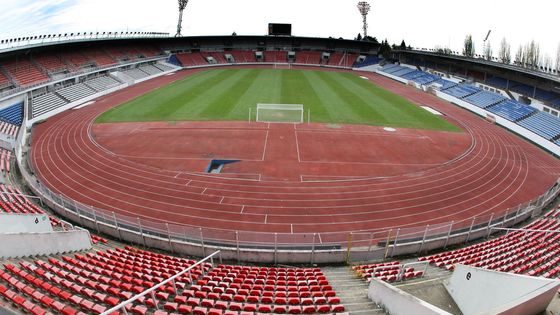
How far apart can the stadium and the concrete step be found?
0.27 ft

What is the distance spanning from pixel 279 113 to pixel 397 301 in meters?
27.1

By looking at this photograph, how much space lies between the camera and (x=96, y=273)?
382 inches

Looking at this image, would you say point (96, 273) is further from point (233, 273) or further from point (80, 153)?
point (80, 153)

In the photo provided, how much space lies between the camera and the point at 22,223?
11.9 m

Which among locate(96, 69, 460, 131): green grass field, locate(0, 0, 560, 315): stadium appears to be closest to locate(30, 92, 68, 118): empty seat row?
locate(0, 0, 560, 315): stadium

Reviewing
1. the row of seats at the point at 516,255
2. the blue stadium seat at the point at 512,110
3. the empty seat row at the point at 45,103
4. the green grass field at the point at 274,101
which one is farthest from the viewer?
the blue stadium seat at the point at 512,110

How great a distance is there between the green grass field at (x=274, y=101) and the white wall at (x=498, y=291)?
24487mm

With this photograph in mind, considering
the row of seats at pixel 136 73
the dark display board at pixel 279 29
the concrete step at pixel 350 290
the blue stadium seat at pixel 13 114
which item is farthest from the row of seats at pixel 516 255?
the dark display board at pixel 279 29

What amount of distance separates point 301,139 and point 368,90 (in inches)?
955

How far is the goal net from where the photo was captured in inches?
1256

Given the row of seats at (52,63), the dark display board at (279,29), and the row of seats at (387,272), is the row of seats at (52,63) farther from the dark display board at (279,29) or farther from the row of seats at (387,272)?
the row of seats at (387,272)

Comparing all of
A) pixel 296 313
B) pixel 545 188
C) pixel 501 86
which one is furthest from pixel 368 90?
pixel 296 313

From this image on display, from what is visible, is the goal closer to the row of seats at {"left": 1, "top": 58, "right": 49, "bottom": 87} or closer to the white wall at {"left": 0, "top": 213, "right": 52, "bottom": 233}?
the row of seats at {"left": 1, "top": 58, "right": 49, "bottom": 87}

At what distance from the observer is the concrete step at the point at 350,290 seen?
8.64 metres
